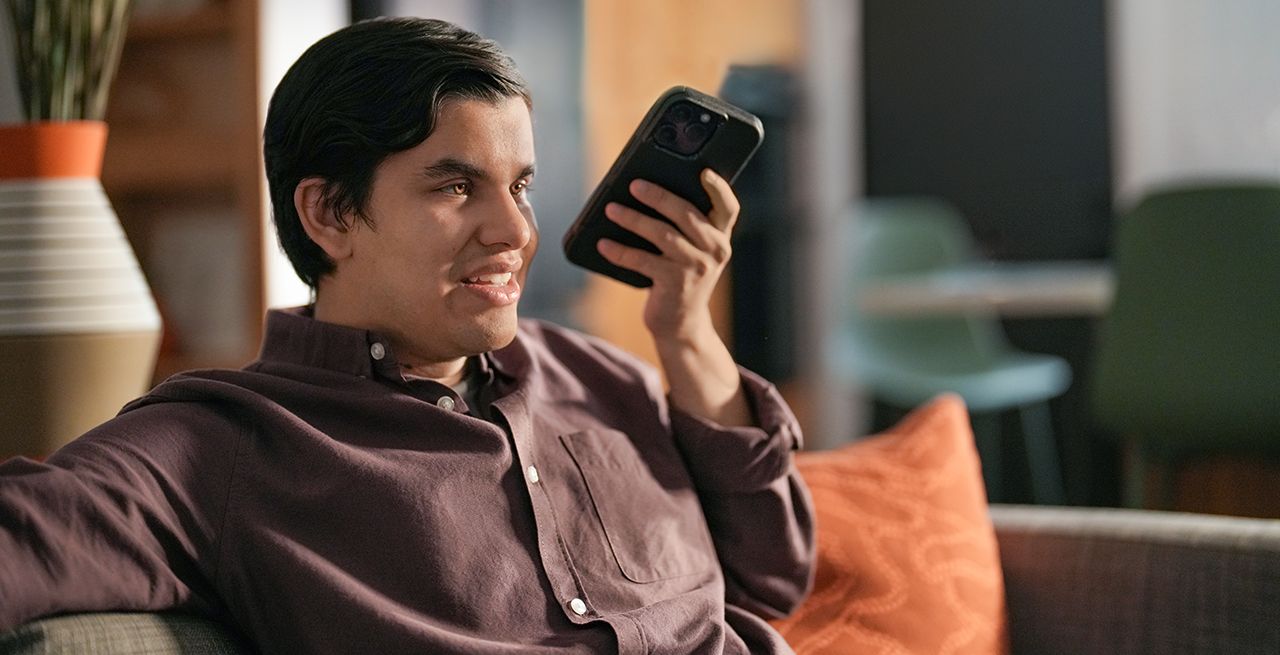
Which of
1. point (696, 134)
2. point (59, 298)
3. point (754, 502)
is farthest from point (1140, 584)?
point (59, 298)

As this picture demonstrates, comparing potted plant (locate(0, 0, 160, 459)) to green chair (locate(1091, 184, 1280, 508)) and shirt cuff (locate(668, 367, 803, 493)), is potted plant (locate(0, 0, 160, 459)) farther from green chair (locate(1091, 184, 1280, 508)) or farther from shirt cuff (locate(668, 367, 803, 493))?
green chair (locate(1091, 184, 1280, 508))

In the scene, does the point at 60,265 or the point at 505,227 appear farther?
the point at 60,265

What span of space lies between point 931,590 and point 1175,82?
3.66 metres

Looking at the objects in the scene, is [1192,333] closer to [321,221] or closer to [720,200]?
[720,200]

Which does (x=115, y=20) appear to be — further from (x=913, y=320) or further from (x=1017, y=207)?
(x=1017, y=207)

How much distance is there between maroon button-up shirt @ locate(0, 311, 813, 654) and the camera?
35.9 inches

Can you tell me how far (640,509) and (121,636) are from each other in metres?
0.46

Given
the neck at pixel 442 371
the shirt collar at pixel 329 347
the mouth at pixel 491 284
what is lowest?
the neck at pixel 442 371

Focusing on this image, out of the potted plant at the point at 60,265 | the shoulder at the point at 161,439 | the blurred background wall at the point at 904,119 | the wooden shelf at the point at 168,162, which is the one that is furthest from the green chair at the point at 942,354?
the shoulder at the point at 161,439

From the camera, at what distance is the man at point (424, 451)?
0.96 m

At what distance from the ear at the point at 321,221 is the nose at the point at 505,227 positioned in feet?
0.38

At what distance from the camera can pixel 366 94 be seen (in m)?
1.07

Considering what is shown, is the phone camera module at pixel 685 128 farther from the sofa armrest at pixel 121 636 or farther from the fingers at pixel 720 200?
the sofa armrest at pixel 121 636

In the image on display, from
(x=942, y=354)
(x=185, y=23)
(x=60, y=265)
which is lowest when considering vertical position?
(x=942, y=354)
